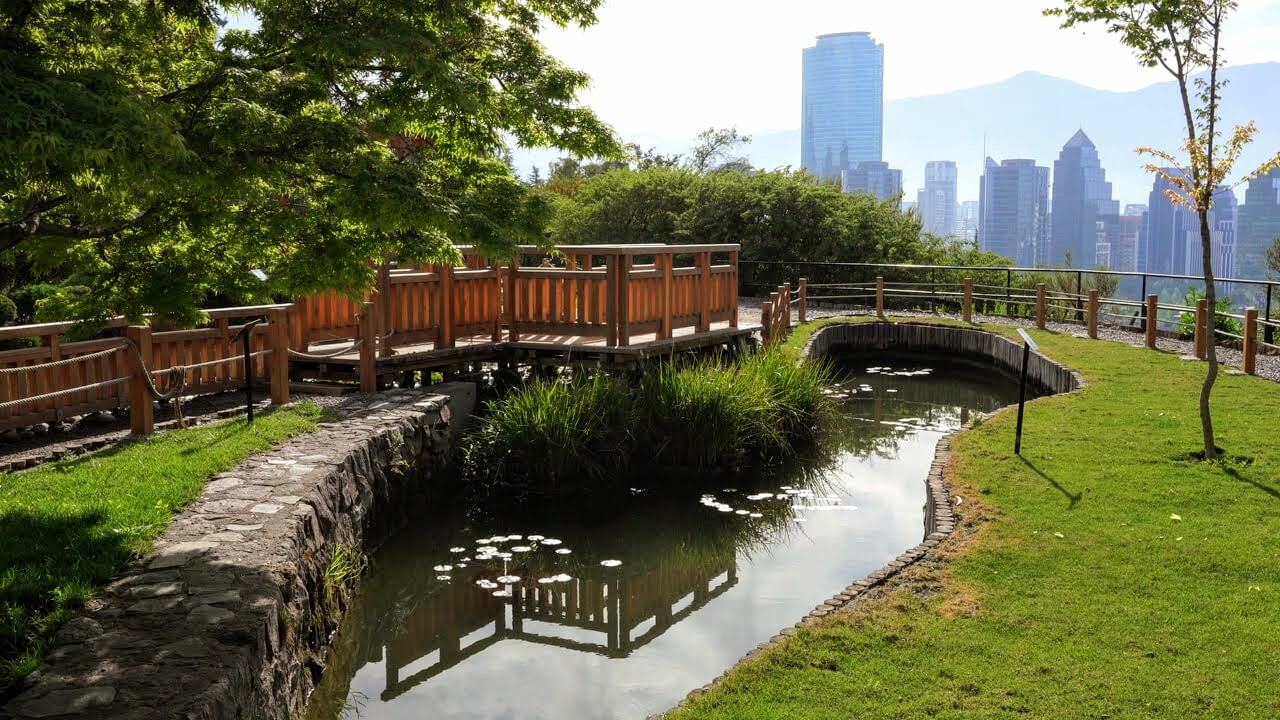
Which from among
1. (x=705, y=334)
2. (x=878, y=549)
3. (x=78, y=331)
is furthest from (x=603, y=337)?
(x=78, y=331)

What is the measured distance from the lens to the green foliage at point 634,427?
10.6m

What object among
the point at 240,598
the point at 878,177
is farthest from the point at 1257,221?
the point at 240,598

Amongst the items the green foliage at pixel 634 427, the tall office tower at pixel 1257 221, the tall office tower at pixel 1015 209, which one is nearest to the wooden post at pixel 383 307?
the green foliage at pixel 634 427

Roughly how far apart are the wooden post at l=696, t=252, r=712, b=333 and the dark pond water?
348cm

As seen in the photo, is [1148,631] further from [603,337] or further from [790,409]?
[603,337]

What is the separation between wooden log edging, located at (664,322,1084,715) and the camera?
6.29 m

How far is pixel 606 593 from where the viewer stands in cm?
816

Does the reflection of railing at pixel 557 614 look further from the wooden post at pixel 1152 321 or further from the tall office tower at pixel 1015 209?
the tall office tower at pixel 1015 209

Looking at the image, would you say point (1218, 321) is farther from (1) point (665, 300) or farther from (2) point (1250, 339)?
(1) point (665, 300)

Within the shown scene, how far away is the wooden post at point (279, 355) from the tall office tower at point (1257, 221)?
225 ft

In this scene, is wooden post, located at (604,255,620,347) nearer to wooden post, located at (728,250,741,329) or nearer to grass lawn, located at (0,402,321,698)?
wooden post, located at (728,250,741,329)

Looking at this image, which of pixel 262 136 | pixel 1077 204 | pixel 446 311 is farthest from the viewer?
pixel 1077 204

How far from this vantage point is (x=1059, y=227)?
15488 cm

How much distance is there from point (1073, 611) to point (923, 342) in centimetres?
1571
